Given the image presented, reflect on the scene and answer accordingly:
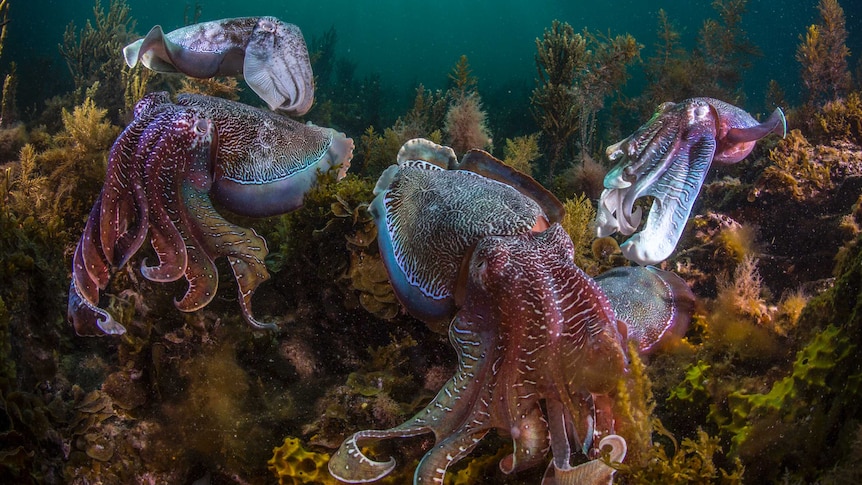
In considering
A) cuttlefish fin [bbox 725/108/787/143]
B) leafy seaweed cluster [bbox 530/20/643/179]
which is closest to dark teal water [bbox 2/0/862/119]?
leafy seaweed cluster [bbox 530/20/643/179]

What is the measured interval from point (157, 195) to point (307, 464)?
67.5 inches

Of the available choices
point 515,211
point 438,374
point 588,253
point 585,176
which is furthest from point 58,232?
point 585,176

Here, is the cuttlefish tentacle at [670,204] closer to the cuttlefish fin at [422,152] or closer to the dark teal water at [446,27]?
the cuttlefish fin at [422,152]

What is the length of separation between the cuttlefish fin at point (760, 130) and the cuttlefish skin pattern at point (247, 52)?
3200 mm

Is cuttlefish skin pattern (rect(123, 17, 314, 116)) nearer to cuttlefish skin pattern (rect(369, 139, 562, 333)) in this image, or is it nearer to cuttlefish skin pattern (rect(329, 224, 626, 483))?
cuttlefish skin pattern (rect(369, 139, 562, 333))

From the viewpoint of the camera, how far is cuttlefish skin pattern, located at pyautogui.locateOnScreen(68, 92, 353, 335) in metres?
2.60

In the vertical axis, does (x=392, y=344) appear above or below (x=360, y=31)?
above

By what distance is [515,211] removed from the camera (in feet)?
7.78

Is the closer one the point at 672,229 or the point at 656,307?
the point at 672,229

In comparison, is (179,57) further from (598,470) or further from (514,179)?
(598,470)

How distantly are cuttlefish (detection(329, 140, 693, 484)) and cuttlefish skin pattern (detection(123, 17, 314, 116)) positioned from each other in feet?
5.45

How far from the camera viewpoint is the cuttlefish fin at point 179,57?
3.12m

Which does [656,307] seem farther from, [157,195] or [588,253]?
[157,195]

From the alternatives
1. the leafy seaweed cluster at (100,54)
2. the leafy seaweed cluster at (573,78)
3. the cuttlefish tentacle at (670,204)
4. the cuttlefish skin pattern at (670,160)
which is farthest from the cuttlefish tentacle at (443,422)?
the leafy seaweed cluster at (100,54)
